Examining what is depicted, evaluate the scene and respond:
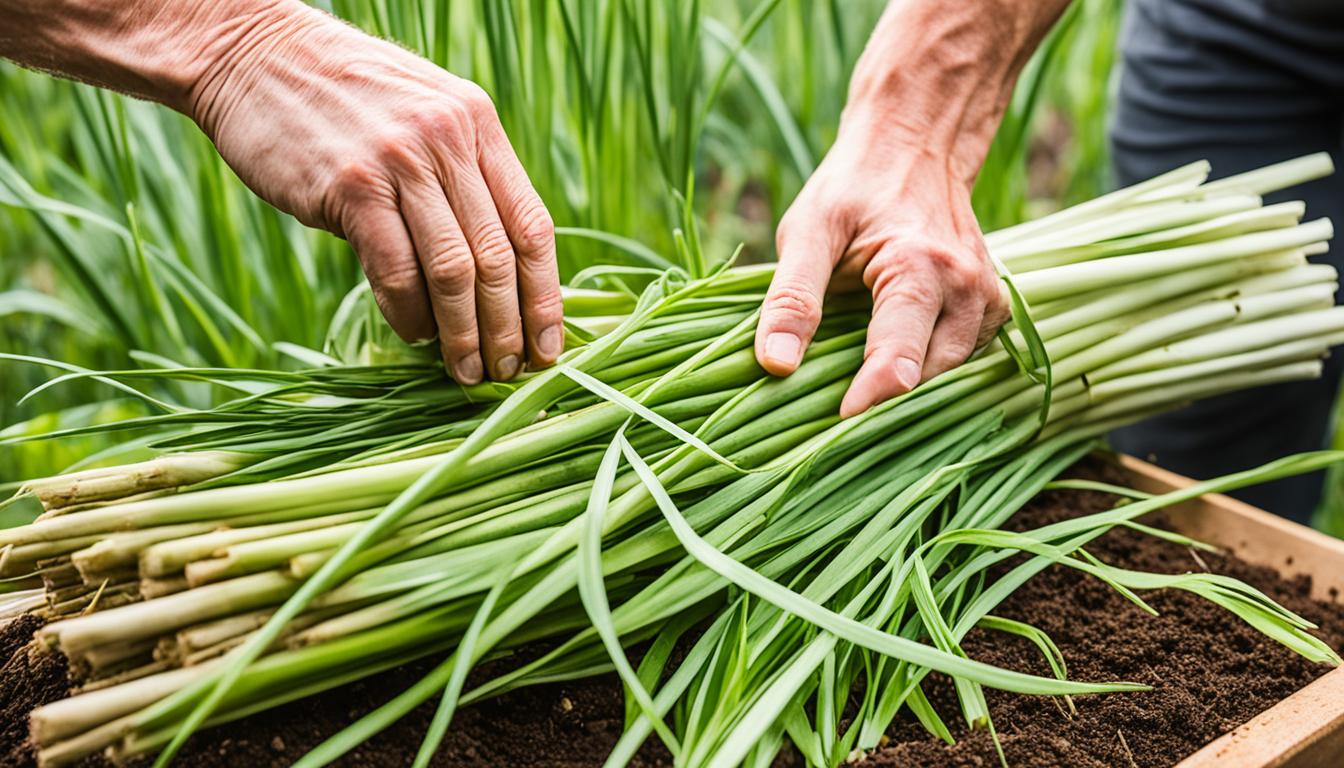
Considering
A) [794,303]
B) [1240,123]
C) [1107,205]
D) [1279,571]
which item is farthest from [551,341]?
[1240,123]

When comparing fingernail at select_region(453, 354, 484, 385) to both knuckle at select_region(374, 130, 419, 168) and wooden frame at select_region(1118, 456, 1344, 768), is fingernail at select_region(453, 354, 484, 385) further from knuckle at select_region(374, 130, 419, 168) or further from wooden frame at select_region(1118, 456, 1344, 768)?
wooden frame at select_region(1118, 456, 1344, 768)

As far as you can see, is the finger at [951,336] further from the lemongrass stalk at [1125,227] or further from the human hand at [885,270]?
the lemongrass stalk at [1125,227]

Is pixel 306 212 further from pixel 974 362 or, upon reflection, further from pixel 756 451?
pixel 974 362

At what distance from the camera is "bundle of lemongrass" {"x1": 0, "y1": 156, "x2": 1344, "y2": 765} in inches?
27.5

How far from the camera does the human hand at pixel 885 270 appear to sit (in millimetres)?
1010

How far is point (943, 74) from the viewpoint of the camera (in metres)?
1.30

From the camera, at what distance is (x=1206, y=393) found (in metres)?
1.26

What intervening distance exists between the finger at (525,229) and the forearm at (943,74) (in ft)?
1.65

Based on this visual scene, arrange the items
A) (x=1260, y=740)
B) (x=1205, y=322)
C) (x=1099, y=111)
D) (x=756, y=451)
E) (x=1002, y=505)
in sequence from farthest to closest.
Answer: (x=1099, y=111) < (x=1205, y=322) < (x=1002, y=505) < (x=756, y=451) < (x=1260, y=740)

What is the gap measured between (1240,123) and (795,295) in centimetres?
114

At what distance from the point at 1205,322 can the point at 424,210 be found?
3.17 feet

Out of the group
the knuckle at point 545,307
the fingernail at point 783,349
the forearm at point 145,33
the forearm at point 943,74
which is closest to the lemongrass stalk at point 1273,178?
the forearm at point 943,74

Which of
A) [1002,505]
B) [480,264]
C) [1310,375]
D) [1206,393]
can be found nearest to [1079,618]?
[1002,505]

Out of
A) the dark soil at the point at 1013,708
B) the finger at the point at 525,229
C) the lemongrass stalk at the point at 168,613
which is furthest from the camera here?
the finger at the point at 525,229
